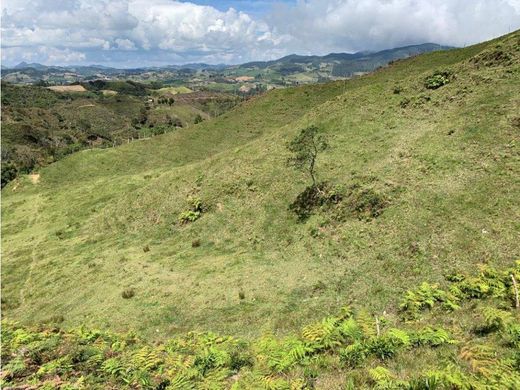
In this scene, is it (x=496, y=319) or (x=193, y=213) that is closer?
(x=496, y=319)

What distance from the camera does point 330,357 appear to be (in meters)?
11.9

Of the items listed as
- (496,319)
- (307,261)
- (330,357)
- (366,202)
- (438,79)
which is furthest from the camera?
(438,79)

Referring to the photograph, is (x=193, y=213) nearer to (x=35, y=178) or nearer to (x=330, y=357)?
(x=330, y=357)

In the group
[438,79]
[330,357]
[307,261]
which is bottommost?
[307,261]

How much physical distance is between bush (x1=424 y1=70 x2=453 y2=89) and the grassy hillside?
0.26 metres

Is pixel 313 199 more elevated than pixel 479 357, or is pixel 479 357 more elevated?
pixel 479 357

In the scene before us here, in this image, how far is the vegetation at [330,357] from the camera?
381 inches

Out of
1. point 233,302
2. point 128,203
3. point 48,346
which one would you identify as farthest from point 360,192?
point 128,203

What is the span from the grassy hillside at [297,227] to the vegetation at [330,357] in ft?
12.7

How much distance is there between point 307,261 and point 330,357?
1433 centimetres

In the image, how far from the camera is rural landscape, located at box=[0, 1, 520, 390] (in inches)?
466

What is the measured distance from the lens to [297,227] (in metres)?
31.0

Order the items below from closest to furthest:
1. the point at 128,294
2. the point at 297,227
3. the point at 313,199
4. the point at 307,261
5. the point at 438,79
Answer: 1. the point at 128,294
2. the point at 307,261
3. the point at 297,227
4. the point at 313,199
5. the point at 438,79

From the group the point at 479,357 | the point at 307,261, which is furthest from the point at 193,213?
the point at 479,357
